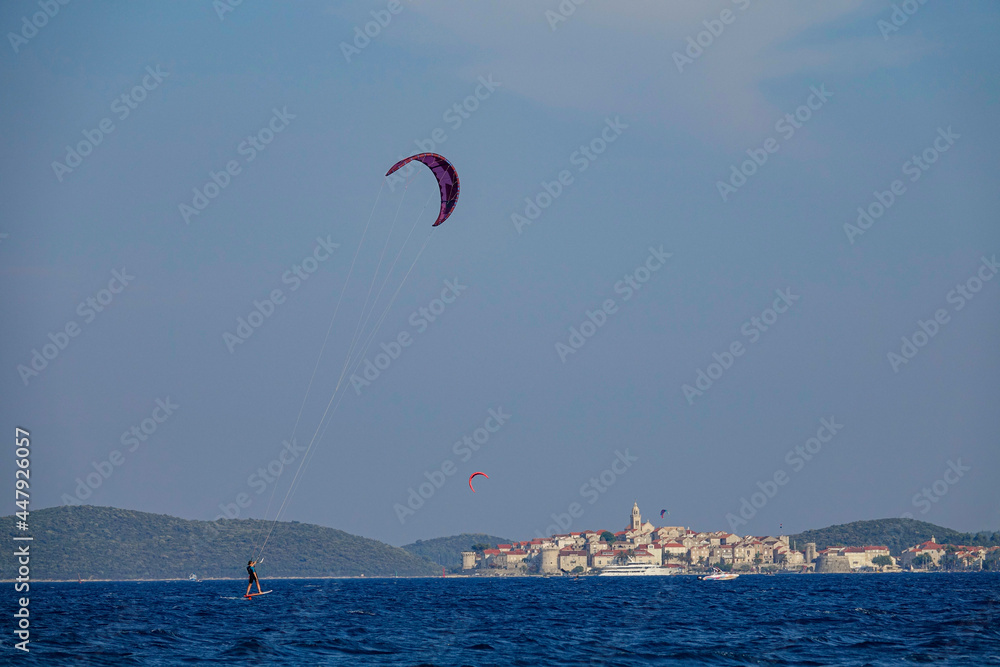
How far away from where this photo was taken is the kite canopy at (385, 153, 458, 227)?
33219 millimetres

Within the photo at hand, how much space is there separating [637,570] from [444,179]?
165815 millimetres

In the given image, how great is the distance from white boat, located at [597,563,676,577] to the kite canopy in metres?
163

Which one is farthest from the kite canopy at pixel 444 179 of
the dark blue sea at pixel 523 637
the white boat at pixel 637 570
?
the white boat at pixel 637 570

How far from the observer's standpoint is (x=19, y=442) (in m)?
24.2

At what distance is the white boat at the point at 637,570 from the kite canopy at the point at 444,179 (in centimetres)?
16289

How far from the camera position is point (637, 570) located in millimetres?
189500

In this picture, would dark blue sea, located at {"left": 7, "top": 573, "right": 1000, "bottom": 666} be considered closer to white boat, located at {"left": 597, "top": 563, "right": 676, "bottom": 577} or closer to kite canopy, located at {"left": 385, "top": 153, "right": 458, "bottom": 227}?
kite canopy, located at {"left": 385, "top": 153, "right": 458, "bottom": 227}

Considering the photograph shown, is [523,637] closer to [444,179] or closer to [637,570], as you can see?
[444,179]

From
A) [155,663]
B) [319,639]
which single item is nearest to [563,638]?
[319,639]

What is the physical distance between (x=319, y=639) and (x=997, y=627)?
23517 millimetres

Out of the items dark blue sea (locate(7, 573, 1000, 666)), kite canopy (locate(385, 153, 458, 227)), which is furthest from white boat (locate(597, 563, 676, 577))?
kite canopy (locate(385, 153, 458, 227))

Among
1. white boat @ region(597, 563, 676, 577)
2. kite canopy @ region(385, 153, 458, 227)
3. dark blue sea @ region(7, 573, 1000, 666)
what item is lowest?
dark blue sea @ region(7, 573, 1000, 666)

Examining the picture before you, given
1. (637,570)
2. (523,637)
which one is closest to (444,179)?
(523,637)

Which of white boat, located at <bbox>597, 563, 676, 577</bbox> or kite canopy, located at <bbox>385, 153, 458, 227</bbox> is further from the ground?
kite canopy, located at <bbox>385, 153, 458, 227</bbox>
